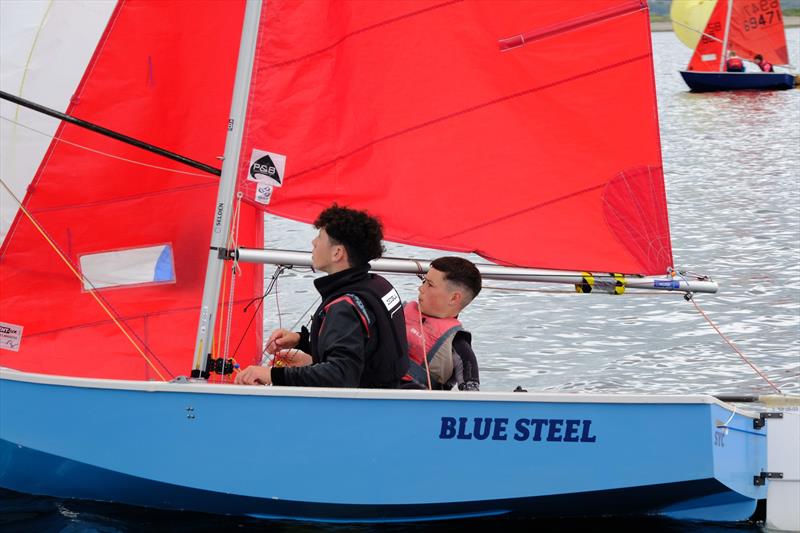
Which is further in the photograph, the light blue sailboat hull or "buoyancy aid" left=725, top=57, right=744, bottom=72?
"buoyancy aid" left=725, top=57, right=744, bottom=72

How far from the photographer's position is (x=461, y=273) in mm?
5160

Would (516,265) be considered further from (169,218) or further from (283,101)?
(169,218)

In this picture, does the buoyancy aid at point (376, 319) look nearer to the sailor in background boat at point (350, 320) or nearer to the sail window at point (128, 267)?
the sailor in background boat at point (350, 320)

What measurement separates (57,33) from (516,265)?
2212mm

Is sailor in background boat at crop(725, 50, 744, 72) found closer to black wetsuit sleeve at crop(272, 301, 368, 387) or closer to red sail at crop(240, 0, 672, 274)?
red sail at crop(240, 0, 672, 274)

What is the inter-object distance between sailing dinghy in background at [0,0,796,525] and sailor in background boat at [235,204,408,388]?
10cm

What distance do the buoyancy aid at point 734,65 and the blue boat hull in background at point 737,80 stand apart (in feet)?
0.86

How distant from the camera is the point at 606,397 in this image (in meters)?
4.65

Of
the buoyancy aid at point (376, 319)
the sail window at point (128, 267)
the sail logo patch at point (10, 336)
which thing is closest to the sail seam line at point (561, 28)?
the buoyancy aid at point (376, 319)

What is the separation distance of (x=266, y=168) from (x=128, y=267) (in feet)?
3.13

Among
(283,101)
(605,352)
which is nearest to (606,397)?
(283,101)

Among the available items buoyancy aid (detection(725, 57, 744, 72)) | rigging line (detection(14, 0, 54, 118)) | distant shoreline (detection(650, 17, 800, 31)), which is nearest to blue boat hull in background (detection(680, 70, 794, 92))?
buoyancy aid (detection(725, 57, 744, 72))

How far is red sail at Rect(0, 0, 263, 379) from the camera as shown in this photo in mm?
5730

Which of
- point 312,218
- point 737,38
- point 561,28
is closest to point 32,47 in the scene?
point 312,218
